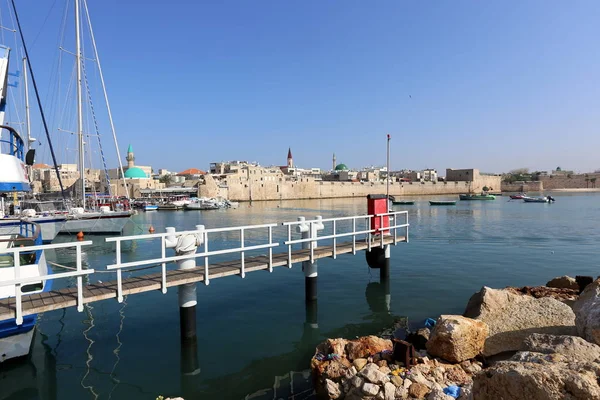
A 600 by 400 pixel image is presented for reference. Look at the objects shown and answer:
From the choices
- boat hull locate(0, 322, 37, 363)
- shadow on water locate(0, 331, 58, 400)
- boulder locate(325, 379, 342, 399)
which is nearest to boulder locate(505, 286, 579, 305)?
boulder locate(325, 379, 342, 399)

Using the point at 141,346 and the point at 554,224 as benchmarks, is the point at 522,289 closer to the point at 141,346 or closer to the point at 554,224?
the point at 141,346

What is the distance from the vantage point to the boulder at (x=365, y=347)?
819 cm

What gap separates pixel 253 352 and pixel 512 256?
1847 cm

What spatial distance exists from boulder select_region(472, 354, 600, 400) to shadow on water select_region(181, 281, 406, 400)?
433cm

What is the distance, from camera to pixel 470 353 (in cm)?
788

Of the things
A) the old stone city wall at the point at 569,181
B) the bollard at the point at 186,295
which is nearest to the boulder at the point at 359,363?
the bollard at the point at 186,295

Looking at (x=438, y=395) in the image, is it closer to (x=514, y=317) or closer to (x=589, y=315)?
(x=589, y=315)

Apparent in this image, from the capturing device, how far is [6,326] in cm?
776

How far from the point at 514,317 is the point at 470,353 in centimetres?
222

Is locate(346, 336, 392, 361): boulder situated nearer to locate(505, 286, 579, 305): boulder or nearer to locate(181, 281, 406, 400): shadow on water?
locate(181, 281, 406, 400): shadow on water

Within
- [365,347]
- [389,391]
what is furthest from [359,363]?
[389,391]

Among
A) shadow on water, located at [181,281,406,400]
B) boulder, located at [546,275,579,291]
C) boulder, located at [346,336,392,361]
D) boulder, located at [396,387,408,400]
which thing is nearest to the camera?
boulder, located at [396,387,408,400]

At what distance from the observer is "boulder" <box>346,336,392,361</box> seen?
8.19 meters

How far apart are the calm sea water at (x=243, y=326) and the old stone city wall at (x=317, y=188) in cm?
7600
